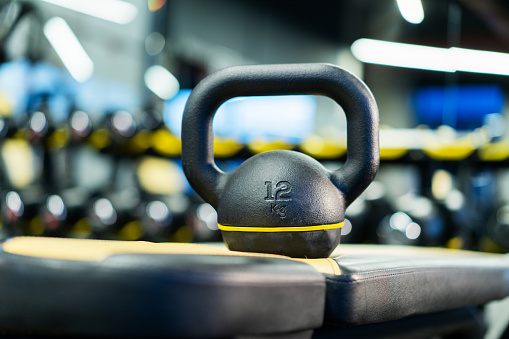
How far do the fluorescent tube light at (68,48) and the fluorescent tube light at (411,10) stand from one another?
8.38 ft

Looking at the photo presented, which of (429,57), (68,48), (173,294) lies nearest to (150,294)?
(173,294)

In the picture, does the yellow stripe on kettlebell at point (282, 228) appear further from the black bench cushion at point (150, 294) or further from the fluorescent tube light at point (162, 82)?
the fluorescent tube light at point (162, 82)

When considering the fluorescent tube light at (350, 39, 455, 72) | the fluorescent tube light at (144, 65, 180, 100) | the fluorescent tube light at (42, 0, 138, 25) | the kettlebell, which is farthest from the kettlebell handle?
the fluorescent tube light at (350, 39, 455, 72)

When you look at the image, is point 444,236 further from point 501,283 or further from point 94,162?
point 94,162

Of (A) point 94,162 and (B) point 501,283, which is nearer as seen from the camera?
(B) point 501,283

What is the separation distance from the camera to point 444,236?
107 inches

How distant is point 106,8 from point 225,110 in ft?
5.41

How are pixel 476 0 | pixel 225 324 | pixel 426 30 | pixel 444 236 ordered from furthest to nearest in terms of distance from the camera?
pixel 426 30, pixel 444 236, pixel 476 0, pixel 225 324

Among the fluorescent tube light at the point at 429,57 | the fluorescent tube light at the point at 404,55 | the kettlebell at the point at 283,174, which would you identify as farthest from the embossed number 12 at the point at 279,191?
the fluorescent tube light at the point at 404,55

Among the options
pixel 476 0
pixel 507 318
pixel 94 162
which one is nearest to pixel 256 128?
pixel 94 162

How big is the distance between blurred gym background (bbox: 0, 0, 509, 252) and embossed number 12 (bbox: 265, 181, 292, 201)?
109 cm

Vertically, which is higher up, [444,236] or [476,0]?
[476,0]

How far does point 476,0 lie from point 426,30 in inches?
139

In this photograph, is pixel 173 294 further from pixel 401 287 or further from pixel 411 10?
pixel 411 10
